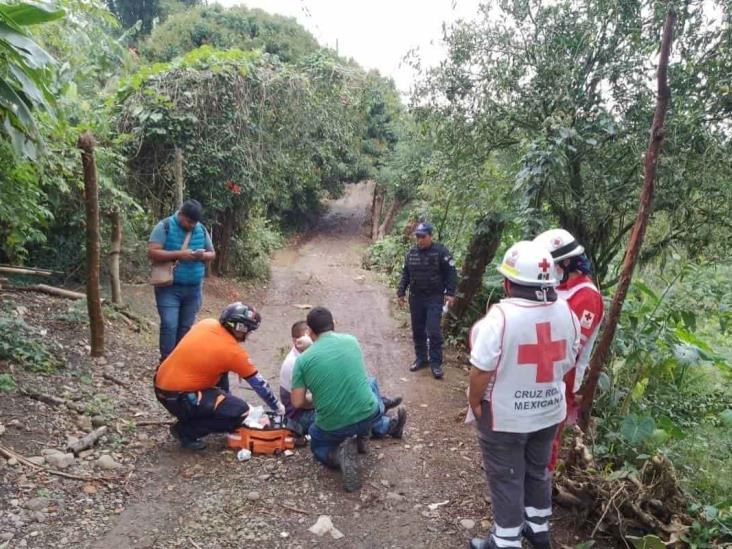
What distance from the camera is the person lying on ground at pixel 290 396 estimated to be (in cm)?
459

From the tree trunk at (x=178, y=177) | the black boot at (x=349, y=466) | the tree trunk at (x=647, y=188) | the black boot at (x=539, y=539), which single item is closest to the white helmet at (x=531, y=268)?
the tree trunk at (x=647, y=188)

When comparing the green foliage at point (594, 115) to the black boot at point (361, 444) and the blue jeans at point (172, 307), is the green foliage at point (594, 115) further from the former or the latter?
the blue jeans at point (172, 307)

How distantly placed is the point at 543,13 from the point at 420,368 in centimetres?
413

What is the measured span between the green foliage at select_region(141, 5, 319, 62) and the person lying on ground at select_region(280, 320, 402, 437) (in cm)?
1675

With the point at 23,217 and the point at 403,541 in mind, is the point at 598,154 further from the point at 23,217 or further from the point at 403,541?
the point at 23,217

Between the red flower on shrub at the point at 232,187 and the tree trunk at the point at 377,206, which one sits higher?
the red flower on shrub at the point at 232,187

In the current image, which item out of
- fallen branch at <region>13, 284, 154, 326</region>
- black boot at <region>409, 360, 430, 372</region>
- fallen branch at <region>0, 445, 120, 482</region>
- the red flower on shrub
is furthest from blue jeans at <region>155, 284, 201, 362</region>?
the red flower on shrub

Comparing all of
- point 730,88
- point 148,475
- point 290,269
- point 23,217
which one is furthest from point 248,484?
point 290,269

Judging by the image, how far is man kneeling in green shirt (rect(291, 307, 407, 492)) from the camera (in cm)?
395

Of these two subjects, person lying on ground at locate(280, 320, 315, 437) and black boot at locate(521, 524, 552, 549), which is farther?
person lying on ground at locate(280, 320, 315, 437)

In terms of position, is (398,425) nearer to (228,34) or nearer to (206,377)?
(206,377)

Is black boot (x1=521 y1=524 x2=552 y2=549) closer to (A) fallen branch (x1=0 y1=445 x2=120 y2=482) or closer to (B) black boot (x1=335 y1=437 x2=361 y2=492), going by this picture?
(B) black boot (x1=335 y1=437 x2=361 y2=492)

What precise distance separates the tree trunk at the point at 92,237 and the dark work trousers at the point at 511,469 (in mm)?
4146

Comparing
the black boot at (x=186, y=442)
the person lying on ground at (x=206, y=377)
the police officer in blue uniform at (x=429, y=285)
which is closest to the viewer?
the person lying on ground at (x=206, y=377)
